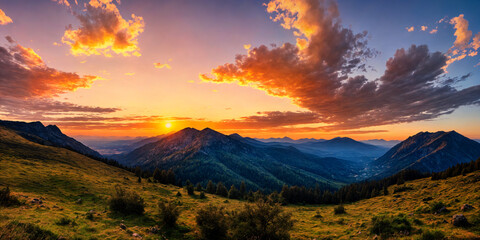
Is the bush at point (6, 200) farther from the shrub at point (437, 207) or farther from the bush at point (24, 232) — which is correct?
the shrub at point (437, 207)

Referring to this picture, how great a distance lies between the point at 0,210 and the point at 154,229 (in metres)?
18.6

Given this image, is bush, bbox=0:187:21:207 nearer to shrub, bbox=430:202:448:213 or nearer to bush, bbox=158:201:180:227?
bush, bbox=158:201:180:227

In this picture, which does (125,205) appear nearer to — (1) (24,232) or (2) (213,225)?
(1) (24,232)

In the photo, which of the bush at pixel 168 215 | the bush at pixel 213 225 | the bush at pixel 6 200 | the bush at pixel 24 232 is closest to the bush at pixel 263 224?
the bush at pixel 213 225

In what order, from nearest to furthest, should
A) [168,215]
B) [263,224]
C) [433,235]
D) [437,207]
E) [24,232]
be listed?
1. [24,232]
2. [433,235]
3. [263,224]
4. [437,207]
5. [168,215]

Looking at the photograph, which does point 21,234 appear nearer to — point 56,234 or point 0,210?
point 56,234

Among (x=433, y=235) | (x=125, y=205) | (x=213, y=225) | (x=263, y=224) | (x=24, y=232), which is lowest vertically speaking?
(x=125, y=205)

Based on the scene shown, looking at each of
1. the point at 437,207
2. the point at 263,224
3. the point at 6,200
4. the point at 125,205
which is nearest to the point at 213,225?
the point at 263,224

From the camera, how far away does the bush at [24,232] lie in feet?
48.1

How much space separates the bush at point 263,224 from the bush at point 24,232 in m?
20.7

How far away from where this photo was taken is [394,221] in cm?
2562

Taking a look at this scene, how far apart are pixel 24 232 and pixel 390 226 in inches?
1722

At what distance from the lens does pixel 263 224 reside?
22.8 meters

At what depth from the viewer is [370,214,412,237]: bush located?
23534mm
